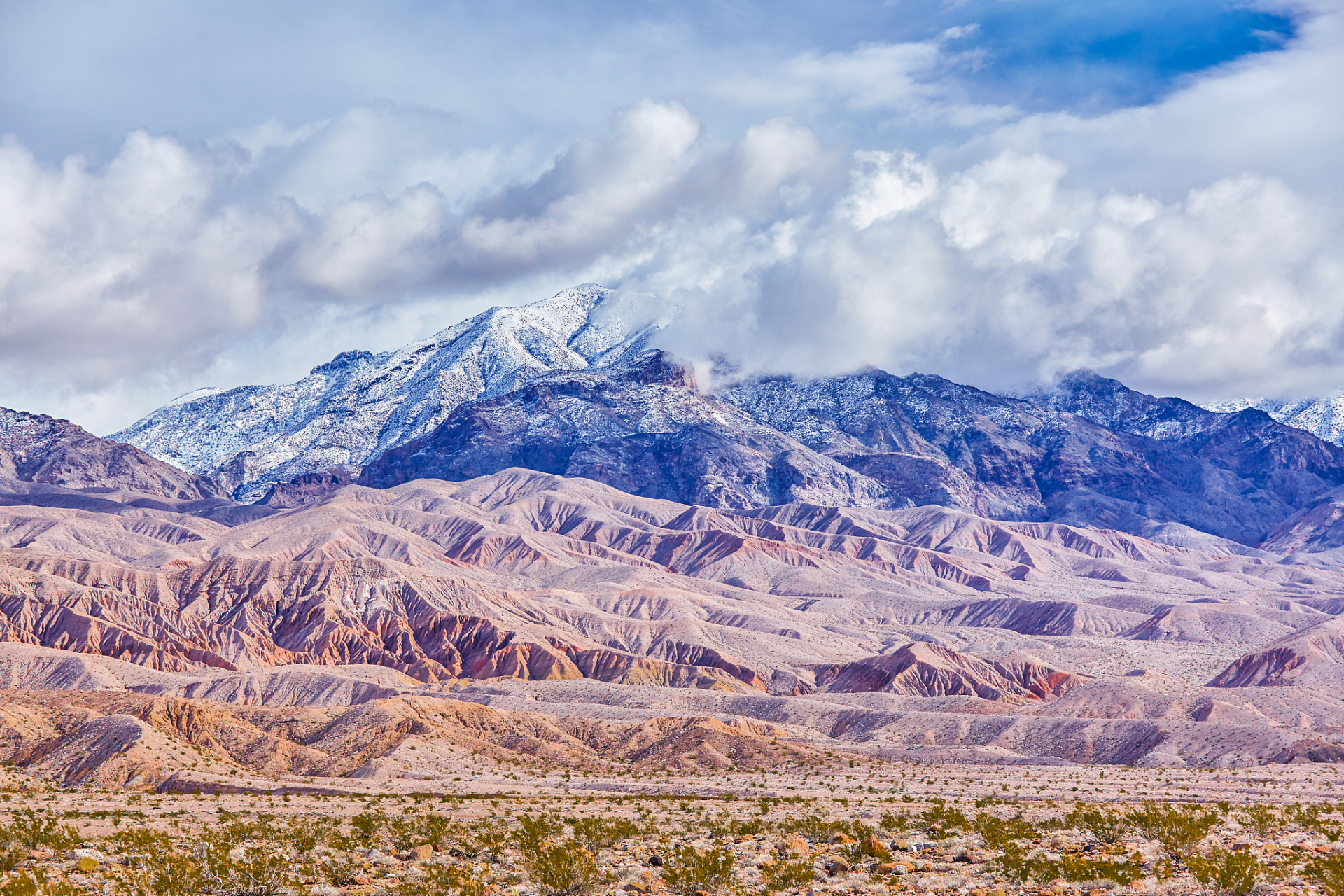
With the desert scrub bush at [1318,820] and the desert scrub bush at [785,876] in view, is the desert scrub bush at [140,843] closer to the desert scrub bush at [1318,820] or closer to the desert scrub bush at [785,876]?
the desert scrub bush at [785,876]

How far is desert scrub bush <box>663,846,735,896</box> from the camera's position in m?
32.2

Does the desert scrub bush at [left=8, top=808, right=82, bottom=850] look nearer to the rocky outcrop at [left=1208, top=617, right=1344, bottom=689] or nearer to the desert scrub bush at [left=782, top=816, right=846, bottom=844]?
the desert scrub bush at [left=782, top=816, right=846, bottom=844]

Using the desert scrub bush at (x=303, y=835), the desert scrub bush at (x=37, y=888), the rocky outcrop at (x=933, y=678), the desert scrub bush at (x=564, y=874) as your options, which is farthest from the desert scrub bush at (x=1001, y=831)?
the rocky outcrop at (x=933, y=678)

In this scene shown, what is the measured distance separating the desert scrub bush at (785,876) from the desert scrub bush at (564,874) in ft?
13.0

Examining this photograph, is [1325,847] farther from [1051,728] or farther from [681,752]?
[1051,728]

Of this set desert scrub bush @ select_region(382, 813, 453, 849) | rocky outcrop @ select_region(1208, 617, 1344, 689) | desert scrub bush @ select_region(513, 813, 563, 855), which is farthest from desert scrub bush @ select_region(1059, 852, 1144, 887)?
rocky outcrop @ select_region(1208, 617, 1344, 689)

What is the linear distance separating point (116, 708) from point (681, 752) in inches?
1637

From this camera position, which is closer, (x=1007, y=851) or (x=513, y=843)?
(x=1007, y=851)

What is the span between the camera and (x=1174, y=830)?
118 ft

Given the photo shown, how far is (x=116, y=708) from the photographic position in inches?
4038

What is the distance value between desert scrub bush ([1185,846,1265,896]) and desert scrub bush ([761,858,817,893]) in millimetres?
8516

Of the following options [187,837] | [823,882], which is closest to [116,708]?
[187,837]

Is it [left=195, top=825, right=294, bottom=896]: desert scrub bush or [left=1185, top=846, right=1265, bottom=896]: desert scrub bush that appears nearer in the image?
[left=1185, top=846, right=1265, bottom=896]: desert scrub bush

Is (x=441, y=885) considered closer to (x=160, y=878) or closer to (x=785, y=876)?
(x=160, y=878)
